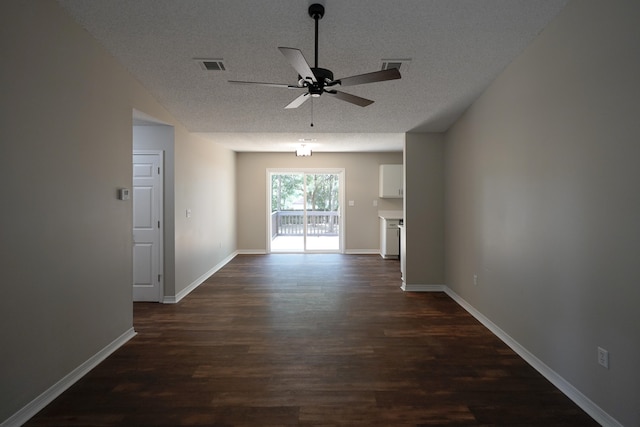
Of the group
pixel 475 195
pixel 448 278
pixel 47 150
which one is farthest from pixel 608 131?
pixel 47 150

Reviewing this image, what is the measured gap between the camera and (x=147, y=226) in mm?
4258

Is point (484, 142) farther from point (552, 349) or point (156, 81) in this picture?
point (156, 81)

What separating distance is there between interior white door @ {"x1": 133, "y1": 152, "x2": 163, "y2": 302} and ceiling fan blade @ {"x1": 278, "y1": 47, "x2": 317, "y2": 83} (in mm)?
2851

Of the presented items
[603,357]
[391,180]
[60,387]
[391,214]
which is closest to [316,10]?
[603,357]

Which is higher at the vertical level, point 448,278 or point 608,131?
point 608,131

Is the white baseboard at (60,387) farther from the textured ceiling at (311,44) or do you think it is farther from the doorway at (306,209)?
the doorway at (306,209)

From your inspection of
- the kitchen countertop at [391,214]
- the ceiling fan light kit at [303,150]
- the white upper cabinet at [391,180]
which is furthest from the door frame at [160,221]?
the white upper cabinet at [391,180]

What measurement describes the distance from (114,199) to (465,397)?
3365 millimetres

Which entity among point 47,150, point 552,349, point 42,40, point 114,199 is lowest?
point 552,349

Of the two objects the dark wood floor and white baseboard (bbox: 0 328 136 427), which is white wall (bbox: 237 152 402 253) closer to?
the dark wood floor

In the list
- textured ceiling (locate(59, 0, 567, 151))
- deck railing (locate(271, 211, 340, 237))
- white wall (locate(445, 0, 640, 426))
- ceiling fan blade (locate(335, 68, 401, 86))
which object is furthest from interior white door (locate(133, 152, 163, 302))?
deck railing (locate(271, 211, 340, 237))

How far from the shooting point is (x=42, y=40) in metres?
2.19

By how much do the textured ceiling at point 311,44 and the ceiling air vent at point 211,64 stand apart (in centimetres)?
7

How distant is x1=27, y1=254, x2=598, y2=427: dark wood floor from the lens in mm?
2043
